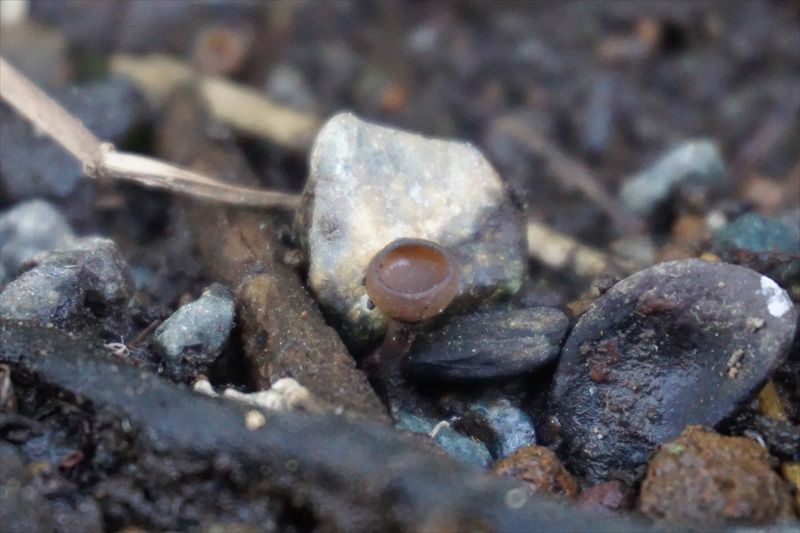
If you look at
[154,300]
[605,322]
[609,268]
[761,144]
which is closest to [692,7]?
[761,144]

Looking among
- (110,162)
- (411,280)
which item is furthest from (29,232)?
(411,280)

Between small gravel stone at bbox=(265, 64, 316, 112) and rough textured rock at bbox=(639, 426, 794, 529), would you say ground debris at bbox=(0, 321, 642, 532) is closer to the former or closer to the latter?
rough textured rock at bbox=(639, 426, 794, 529)

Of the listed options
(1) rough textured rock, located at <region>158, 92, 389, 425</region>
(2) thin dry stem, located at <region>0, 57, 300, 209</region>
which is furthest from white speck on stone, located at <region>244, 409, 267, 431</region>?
(2) thin dry stem, located at <region>0, 57, 300, 209</region>

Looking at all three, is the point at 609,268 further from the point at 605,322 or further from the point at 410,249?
the point at 410,249

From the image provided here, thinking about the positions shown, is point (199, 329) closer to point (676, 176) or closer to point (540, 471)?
point (540, 471)

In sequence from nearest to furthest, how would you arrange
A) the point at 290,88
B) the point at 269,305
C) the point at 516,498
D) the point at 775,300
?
the point at 516,498
the point at 775,300
the point at 269,305
the point at 290,88

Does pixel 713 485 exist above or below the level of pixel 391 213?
below

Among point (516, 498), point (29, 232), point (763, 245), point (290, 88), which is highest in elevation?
point (763, 245)
